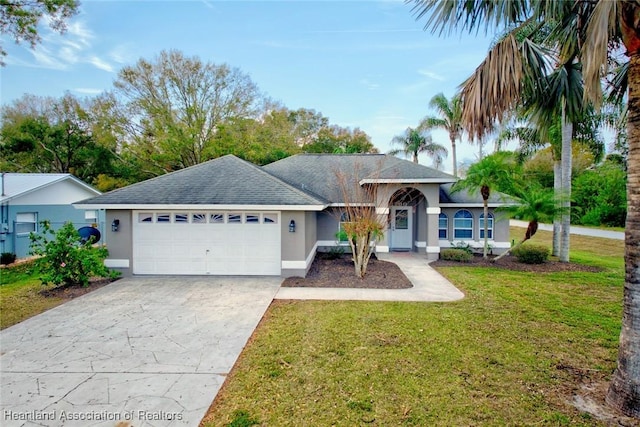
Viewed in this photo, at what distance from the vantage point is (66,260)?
31.0 ft

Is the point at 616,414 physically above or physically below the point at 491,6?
below

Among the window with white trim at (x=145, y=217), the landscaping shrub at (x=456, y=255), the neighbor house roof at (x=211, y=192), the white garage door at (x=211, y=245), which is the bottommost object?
the landscaping shrub at (x=456, y=255)

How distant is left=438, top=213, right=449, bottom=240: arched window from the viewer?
50.6 ft

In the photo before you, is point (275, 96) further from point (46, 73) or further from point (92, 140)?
point (46, 73)

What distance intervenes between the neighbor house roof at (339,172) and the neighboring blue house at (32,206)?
1151 cm

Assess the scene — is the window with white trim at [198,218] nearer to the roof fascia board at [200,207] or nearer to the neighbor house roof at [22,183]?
the roof fascia board at [200,207]

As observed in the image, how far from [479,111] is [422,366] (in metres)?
4.07

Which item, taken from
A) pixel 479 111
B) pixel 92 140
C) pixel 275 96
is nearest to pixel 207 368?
pixel 479 111

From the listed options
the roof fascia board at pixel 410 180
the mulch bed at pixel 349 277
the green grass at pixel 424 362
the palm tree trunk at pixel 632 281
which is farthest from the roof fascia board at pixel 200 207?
the palm tree trunk at pixel 632 281

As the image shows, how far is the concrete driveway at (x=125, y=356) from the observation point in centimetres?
399

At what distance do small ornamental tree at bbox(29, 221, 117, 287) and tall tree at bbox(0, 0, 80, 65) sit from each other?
5.01m

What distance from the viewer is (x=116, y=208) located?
35.0ft

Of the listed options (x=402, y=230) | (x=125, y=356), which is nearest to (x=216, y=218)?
(x=125, y=356)

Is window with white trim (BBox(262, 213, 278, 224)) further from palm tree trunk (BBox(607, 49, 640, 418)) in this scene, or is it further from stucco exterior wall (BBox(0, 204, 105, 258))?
stucco exterior wall (BBox(0, 204, 105, 258))
